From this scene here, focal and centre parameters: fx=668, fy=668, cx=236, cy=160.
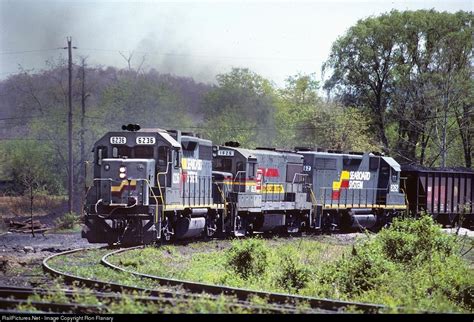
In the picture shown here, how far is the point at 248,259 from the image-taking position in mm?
12805

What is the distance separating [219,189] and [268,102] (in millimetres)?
22039

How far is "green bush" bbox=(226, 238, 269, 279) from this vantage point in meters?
12.7

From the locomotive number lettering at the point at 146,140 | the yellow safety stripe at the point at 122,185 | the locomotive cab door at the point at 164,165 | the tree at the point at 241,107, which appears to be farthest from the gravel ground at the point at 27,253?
the tree at the point at 241,107

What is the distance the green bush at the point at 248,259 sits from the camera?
1266 cm

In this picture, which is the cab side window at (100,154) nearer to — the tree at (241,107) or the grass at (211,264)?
the grass at (211,264)

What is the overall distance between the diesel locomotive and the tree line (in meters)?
11.1

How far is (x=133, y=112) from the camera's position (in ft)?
122

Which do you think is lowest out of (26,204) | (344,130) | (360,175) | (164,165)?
(26,204)

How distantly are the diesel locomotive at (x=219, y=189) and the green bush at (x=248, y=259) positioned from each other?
11.7 feet

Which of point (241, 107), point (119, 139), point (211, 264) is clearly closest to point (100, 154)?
point (119, 139)

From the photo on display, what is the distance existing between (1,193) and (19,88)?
6.12m

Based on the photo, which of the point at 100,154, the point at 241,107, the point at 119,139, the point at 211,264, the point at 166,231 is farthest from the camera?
the point at 241,107

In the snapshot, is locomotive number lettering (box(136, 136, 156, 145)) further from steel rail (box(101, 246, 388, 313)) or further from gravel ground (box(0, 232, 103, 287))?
steel rail (box(101, 246, 388, 313))

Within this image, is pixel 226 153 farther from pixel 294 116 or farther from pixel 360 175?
pixel 294 116
